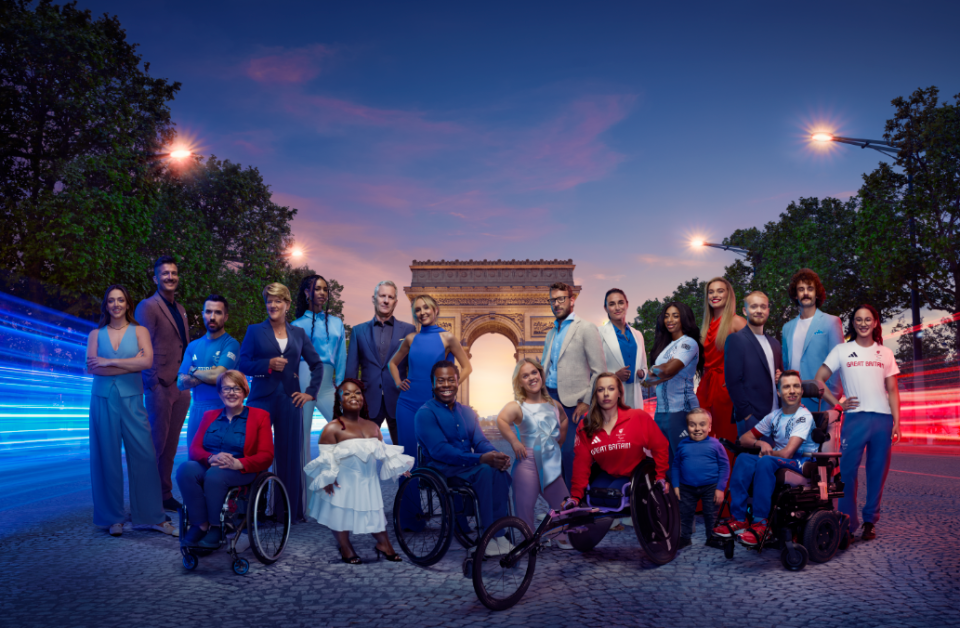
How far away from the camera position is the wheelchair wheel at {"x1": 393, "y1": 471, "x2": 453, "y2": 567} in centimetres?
478

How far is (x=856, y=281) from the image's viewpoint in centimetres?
2436

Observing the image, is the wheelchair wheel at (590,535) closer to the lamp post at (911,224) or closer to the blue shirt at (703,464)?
the blue shirt at (703,464)

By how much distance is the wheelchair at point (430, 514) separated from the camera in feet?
15.7

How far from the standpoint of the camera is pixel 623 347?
22.4 ft

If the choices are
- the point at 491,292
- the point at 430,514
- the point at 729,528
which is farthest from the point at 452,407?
the point at 491,292

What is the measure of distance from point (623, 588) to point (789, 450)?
5.82ft

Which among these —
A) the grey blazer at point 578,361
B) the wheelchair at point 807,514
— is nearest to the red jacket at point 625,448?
the wheelchair at point 807,514

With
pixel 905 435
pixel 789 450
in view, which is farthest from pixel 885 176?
pixel 789 450

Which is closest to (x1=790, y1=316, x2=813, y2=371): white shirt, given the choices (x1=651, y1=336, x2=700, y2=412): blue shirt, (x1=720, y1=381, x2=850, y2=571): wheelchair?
(x1=651, y1=336, x2=700, y2=412): blue shirt

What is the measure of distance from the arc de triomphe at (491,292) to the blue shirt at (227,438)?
127ft

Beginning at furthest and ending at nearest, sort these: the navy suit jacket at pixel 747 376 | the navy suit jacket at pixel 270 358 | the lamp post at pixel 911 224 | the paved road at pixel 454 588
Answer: the lamp post at pixel 911 224 → the navy suit jacket at pixel 270 358 → the navy suit jacket at pixel 747 376 → the paved road at pixel 454 588

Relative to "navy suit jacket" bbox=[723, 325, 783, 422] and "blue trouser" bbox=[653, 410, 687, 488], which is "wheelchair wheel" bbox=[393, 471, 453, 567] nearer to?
"blue trouser" bbox=[653, 410, 687, 488]

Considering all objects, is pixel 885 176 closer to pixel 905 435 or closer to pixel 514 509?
pixel 905 435

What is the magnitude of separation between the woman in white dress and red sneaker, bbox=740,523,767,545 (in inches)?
96.7
